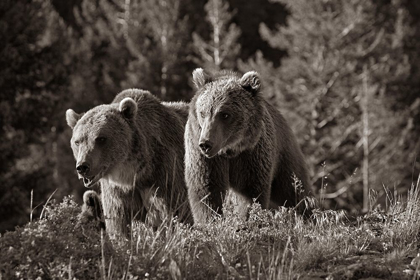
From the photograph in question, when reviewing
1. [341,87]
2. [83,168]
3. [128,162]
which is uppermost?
[83,168]

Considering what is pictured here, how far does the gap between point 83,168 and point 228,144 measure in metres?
1.31

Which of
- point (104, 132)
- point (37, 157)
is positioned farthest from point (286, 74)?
point (104, 132)

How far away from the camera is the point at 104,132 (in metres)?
6.77

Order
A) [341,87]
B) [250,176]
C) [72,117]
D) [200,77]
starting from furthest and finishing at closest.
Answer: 1. [341,87]
2. [72,117]
3. [200,77]
4. [250,176]

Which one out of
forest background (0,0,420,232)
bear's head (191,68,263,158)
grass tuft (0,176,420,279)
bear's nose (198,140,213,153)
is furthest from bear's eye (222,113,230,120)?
forest background (0,0,420,232)

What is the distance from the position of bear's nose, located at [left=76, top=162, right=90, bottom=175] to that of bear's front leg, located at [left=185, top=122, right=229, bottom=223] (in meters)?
0.92

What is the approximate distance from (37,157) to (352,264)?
1039 inches

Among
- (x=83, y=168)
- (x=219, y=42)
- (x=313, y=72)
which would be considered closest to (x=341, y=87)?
(x=313, y=72)

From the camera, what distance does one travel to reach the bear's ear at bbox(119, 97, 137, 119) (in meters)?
7.01

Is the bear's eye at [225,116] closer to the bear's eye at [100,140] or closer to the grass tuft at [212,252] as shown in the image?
Answer: the grass tuft at [212,252]

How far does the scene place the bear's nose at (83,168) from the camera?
249 inches

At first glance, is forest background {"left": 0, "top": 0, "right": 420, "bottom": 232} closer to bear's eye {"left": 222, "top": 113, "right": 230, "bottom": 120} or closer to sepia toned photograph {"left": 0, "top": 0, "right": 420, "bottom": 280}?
sepia toned photograph {"left": 0, "top": 0, "right": 420, "bottom": 280}

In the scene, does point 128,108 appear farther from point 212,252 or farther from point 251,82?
point 212,252

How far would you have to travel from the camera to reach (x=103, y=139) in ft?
22.1
